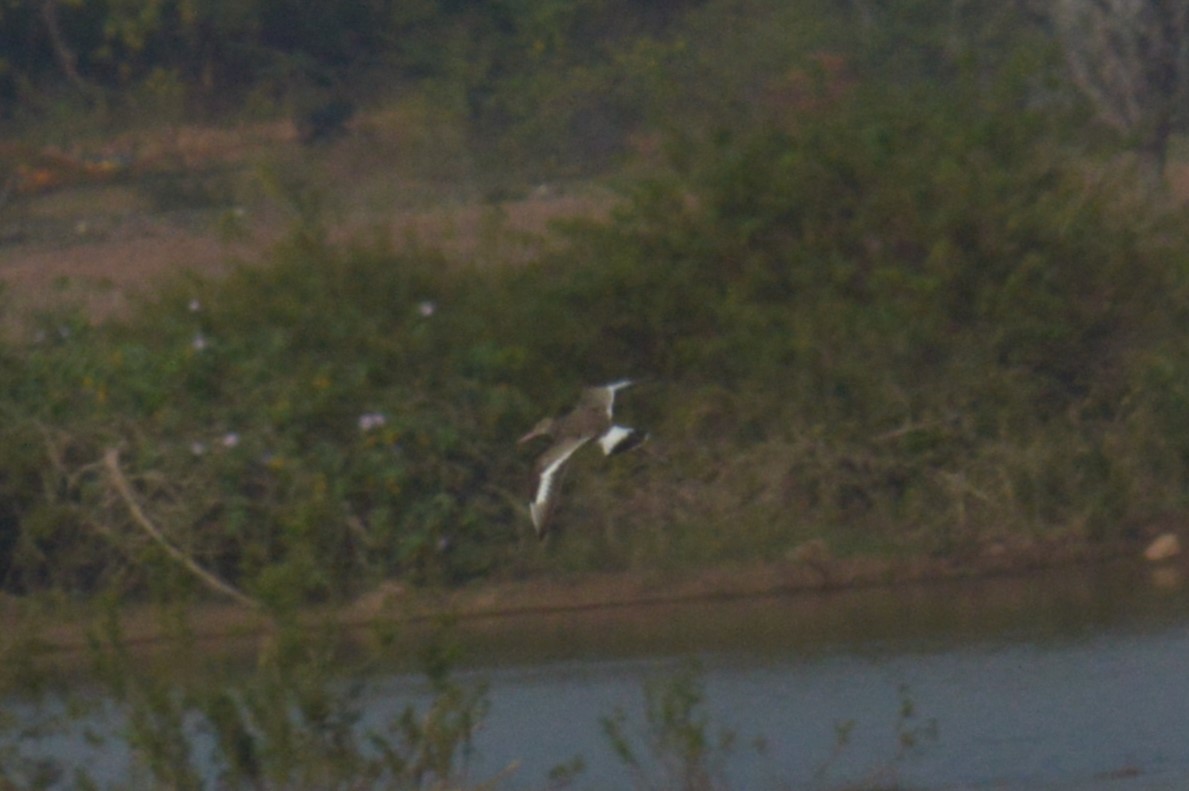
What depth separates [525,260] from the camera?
12.3 m

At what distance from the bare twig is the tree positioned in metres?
12.0

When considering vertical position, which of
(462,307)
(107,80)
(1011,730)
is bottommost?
(1011,730)

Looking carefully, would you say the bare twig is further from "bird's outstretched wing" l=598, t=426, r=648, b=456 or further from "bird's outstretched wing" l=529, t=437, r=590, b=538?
"bird's outstretched wing" l=598, t=426, r=648, b=456

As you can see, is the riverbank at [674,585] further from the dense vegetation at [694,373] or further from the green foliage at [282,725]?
the green foliage at [282,725]

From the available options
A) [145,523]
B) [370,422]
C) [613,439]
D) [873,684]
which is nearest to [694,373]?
[370,422]

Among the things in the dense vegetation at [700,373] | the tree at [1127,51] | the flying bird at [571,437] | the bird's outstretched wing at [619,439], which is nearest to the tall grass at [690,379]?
the dense vegetation at [700,373]

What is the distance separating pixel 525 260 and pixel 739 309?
5.61ft

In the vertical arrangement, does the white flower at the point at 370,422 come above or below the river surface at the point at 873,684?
above

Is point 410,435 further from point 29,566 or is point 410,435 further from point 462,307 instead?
point 29,566

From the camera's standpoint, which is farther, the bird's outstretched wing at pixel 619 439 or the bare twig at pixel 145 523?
the bare twig at pixel 145 523

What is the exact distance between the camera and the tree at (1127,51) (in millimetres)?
19875

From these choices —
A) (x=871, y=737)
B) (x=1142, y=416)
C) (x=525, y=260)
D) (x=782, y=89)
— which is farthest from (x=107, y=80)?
(x=871, y=737)

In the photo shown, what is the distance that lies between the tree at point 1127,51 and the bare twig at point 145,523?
473 inches

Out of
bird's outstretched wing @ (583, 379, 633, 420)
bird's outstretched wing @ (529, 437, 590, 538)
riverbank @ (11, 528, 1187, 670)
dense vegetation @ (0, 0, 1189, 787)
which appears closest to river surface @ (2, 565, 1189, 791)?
riverbank @ (11, 528, 1187, 670)
